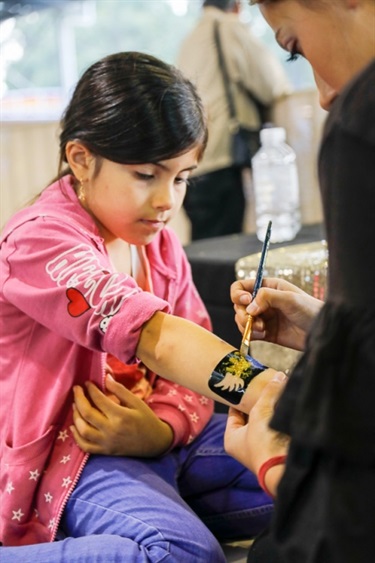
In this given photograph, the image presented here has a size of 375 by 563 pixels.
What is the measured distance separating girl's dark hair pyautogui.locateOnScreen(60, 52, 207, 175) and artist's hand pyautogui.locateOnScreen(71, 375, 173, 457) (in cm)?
34

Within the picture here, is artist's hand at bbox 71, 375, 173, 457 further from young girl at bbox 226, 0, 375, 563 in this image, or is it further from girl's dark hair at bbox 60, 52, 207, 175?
young girl at bbox 226, 0, 375, 563

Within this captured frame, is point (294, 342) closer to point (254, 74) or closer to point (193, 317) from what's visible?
point (193, 317)

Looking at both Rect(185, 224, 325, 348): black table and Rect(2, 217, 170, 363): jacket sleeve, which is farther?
Rect(185, 224, 325, 348): black table

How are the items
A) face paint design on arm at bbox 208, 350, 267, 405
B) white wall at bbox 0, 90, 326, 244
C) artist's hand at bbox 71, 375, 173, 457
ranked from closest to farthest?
face paint design on arm at bbox 208, 350, 267, 405, artist's hand at bbox 71, 375, 173, 457, white wall at bbox 0, 90, 326, 244

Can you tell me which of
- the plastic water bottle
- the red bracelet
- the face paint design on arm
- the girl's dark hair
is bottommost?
the plastic water bottle

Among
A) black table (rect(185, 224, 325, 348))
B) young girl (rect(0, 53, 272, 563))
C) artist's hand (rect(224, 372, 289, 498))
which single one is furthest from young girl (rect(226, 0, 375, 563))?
black table (rect(185, 224, 325, 348))

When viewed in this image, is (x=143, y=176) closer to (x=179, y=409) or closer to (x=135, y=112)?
(x=135, y=112)

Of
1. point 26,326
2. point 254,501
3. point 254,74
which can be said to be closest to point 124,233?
point 26,326

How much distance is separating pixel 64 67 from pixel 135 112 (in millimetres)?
2990

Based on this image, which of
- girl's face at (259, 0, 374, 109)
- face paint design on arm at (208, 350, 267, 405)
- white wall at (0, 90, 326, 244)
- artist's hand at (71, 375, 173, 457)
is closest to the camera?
girl's face at (259, 0, 374, 109)

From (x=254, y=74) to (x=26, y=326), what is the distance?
2.14 m

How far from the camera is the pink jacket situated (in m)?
1.13

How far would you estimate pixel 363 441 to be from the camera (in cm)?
64

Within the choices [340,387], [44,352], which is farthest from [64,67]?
[340,387]
